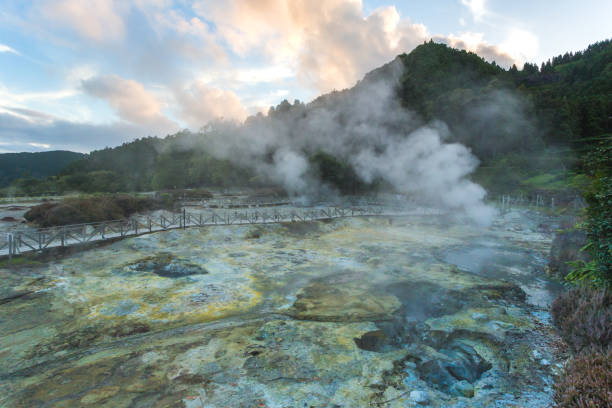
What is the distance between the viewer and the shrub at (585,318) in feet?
15.3

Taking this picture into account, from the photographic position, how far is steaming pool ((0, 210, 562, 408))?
424 centimetres

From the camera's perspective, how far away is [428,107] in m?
49.3

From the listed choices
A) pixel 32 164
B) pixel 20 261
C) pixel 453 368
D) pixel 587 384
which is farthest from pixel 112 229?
pixel 32 164

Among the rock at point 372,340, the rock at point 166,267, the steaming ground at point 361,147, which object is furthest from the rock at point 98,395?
the steaming ground at point 361,147

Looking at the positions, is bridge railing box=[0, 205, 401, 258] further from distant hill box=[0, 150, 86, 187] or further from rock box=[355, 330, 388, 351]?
distant hill box=[0, 150, 86, 187]

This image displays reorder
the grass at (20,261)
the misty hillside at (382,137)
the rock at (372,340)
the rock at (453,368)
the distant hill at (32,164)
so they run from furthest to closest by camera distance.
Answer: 1. the distant hill at (32,164)
2. the misty hillside at (382,137)
3. the grass at (20,261)
4. the rock at (372,340)
5. the rock at (453,368)

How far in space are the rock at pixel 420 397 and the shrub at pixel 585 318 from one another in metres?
2.78

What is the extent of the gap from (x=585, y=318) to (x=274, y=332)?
225 inches

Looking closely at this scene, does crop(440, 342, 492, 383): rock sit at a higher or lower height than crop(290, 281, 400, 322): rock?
lower

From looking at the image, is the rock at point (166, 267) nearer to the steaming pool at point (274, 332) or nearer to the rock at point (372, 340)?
the steaming pool at point (274, 332)

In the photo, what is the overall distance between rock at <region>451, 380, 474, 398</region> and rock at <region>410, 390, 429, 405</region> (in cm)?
59

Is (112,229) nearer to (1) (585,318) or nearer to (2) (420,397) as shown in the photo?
(2) (420,397)

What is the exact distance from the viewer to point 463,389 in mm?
4445

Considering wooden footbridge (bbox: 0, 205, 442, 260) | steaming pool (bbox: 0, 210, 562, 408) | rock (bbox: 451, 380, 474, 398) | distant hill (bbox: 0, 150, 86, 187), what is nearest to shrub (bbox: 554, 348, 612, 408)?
steaming pool (bbox: 0, 210, 562, 408)
